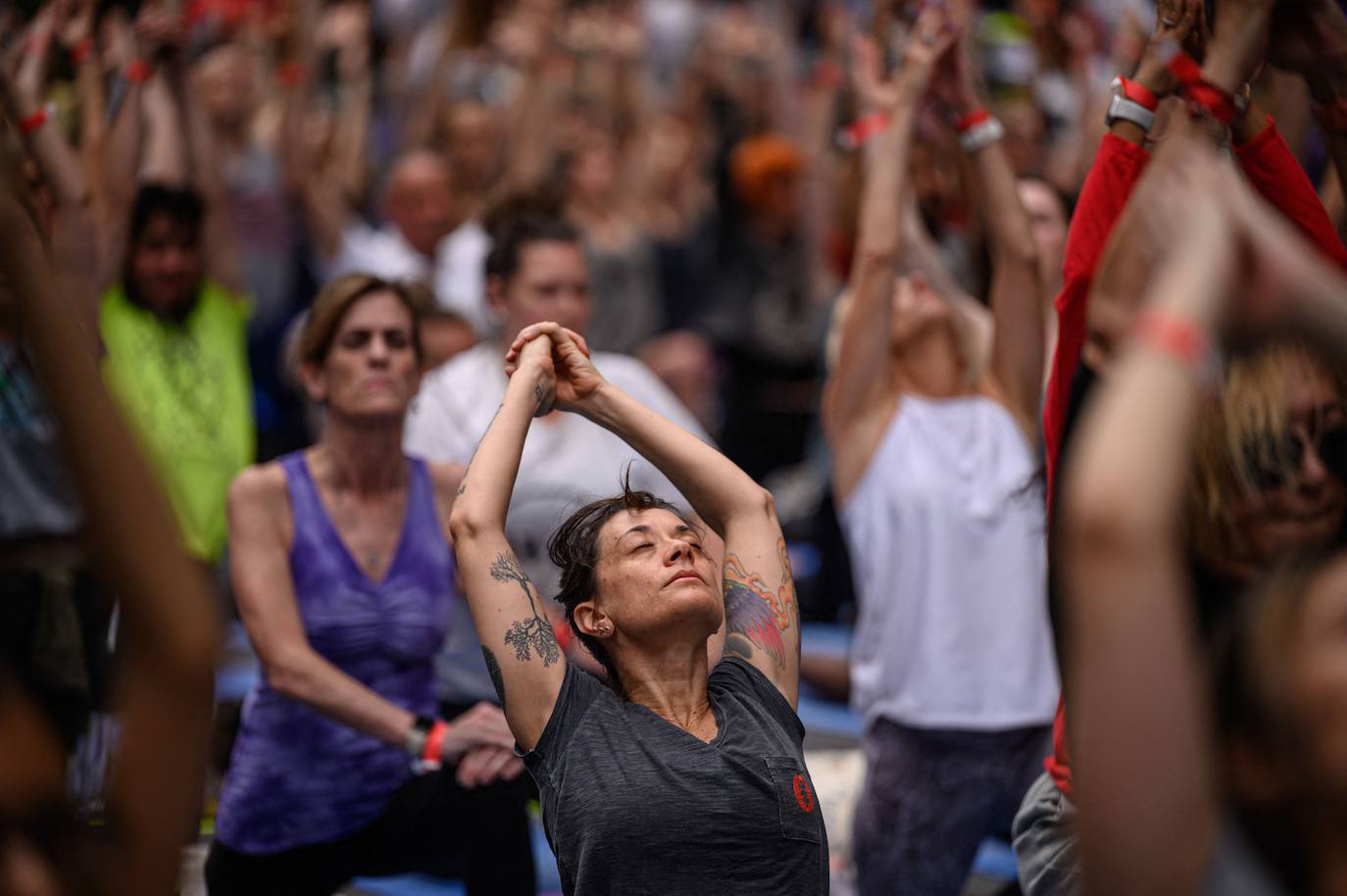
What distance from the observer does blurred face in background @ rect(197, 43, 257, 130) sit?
570 cm

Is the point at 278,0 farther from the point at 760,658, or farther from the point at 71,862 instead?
the point at 71,862

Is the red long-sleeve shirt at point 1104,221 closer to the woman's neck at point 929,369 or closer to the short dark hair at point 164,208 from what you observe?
the woman's neck at point 929,369

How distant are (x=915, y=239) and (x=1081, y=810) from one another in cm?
267

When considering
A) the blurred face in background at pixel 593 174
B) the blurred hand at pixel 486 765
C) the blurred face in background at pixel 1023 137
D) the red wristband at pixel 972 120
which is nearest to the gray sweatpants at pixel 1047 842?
the blurred hand at pixel 486 765

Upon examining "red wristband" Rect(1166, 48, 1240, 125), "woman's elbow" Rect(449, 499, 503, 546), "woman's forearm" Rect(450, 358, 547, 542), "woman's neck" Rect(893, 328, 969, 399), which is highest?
"red wristband" Rect(1166, 48, 1240, 125)

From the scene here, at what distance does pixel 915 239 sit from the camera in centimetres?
374

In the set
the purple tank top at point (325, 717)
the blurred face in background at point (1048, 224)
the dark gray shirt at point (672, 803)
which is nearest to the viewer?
the dark gray shirt at point (672, 803)

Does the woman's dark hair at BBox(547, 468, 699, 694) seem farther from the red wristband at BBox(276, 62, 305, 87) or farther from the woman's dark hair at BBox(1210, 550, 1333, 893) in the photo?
the red wristband at BBox(276, 62, 305, 87)

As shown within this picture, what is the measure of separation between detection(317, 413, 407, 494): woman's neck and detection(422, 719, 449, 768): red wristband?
22.5 inches

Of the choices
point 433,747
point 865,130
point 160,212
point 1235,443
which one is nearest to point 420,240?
point 160,212

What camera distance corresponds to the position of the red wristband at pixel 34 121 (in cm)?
320

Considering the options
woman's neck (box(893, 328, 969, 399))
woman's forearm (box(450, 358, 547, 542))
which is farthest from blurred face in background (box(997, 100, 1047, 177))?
woman's forearm (box(450, 358, 547, 542))

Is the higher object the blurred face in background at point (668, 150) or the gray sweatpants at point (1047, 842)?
the blurred face in background at point (668, 150)

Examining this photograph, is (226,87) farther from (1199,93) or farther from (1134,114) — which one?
(1199,93)
